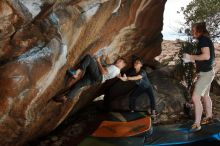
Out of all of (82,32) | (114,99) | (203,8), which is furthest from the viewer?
(203,8)

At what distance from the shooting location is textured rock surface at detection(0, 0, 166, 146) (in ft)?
25.9

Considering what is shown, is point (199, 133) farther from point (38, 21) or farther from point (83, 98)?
point (38, 21)

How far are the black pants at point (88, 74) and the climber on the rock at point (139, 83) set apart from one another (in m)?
1.35

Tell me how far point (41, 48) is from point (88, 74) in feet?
5.48

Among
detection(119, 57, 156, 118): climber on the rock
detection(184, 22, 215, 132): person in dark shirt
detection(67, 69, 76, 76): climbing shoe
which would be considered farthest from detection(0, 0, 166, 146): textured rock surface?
detection(184, 22, 215, 132): person in dark shirt

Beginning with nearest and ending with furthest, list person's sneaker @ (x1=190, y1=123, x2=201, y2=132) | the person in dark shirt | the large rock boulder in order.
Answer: the person in dark shirt, person's sneaker @ (x1=190, y1=123, x2=201, y2=132), the large rock boulder

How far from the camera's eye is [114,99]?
13.3 m

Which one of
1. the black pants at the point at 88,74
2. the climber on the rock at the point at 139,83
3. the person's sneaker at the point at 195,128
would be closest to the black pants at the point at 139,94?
the climber on the rock at the point at 139,83

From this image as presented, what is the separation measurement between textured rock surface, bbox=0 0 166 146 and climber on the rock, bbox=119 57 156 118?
47.7 inches

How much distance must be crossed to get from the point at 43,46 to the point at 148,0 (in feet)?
15.6

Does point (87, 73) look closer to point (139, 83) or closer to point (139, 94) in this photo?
point (139, 83)

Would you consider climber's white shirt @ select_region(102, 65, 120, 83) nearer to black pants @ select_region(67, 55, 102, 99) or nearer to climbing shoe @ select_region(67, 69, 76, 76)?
black pants @ select_region(67, 55, 102, 99)

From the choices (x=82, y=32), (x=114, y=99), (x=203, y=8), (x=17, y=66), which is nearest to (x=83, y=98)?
(x=114, y=99)

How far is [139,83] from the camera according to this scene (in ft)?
37.2
